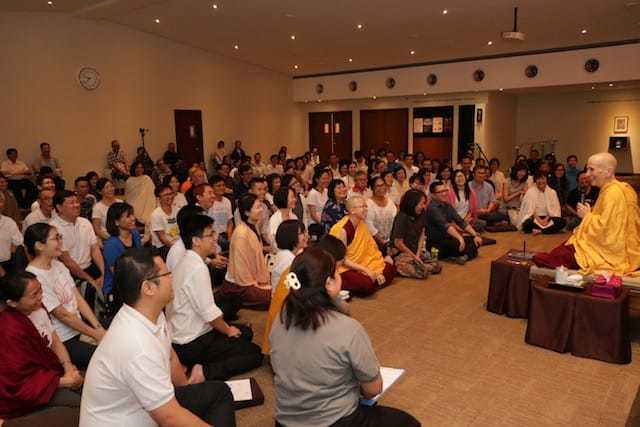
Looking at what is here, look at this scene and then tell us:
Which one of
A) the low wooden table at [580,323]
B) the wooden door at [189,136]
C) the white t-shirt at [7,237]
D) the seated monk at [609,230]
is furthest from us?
the wooden door at [189,136]

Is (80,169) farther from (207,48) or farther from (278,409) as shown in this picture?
(278,409)

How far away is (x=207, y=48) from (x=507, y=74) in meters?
7.28

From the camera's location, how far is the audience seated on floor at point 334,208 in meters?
5.79

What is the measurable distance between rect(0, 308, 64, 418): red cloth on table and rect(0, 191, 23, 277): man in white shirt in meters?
2.37

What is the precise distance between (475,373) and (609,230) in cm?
162

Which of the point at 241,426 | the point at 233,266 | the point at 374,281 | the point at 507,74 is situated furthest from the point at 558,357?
the point at 507,74

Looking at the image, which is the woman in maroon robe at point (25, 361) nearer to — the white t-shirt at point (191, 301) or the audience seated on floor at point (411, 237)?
the white t-shirt at point (191, 301)

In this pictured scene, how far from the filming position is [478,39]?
402 inches

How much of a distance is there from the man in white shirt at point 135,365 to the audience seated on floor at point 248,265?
2.28m

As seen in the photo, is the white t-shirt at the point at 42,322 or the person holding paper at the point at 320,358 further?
the white t-shirt at the point at 42,322

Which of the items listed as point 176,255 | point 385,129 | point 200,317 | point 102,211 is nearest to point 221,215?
point 102,211

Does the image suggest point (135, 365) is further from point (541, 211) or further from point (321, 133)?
point (321, 133)

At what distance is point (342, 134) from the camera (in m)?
15.8

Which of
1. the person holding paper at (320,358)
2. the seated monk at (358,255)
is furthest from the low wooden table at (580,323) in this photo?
the person holding paper at (320,358)
